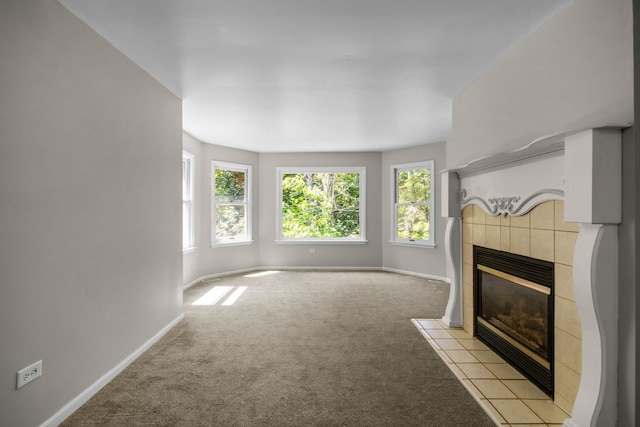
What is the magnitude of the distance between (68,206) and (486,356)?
332 cm

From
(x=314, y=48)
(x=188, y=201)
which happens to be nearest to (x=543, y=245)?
(x=314, y=48)

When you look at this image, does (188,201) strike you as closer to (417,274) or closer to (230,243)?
(230,243)

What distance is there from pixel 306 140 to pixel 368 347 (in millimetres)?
3927

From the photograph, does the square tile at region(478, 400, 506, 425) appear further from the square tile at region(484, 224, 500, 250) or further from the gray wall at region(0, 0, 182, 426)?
the gray wall at region(0, 0, 182, 426)

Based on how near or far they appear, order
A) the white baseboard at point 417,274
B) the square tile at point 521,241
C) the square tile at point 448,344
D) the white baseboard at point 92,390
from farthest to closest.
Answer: the white baseboard at point 417,274
the square tile at point 448,344
the square tile at point 521,241
the white baseboard at point 92,390

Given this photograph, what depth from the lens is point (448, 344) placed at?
11.1 feet

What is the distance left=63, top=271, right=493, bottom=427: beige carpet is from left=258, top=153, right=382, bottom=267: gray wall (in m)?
2.84

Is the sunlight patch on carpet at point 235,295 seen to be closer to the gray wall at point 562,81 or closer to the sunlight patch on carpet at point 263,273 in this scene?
the sunlight patch on carpet at point 263,273

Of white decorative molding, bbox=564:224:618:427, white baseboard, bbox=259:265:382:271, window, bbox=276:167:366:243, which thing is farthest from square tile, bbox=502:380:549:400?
window, bbox=276:167:366:243

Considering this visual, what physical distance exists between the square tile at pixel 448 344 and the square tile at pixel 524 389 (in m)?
0.66

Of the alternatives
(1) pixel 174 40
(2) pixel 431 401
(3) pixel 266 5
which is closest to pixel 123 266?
(1) pixel 174 40

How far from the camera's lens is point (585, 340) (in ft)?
6.24

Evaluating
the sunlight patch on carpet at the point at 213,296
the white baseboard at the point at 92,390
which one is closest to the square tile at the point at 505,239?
Result: the white baseboard at the point at 92,390

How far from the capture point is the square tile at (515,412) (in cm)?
216
